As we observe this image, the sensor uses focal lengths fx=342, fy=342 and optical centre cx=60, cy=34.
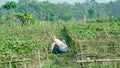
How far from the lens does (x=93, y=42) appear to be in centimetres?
1345

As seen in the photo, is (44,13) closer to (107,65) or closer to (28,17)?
(28,17)

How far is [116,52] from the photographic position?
37.5ft

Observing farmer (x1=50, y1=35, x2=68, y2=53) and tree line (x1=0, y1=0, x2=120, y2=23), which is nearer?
farmer (x1=50, y1=35, x2=68, y2=53)

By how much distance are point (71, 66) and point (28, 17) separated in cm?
2243

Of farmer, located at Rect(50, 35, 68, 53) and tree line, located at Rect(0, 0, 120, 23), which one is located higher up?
farmer, located at Rect(50, 35, 68, 53)

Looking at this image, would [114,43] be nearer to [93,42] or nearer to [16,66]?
[93,42]

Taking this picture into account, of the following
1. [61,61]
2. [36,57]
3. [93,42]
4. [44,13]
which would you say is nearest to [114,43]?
[93,42]

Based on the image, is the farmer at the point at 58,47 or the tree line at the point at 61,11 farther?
the tree line at the point at 61,11

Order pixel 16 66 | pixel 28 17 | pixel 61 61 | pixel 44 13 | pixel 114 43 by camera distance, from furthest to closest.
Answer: pixel 44 13
pixel 28 17
pixel 114 43
pixel 61 61
pixel 16 66

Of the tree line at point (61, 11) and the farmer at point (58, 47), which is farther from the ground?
the farmer at point (58, 47)

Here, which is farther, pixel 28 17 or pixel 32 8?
pixel 32 8

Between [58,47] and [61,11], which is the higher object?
[58,47]

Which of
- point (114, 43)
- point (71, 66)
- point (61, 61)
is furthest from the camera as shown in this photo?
point (114, 43)

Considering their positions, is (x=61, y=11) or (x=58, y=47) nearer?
(x=58, y=47)
